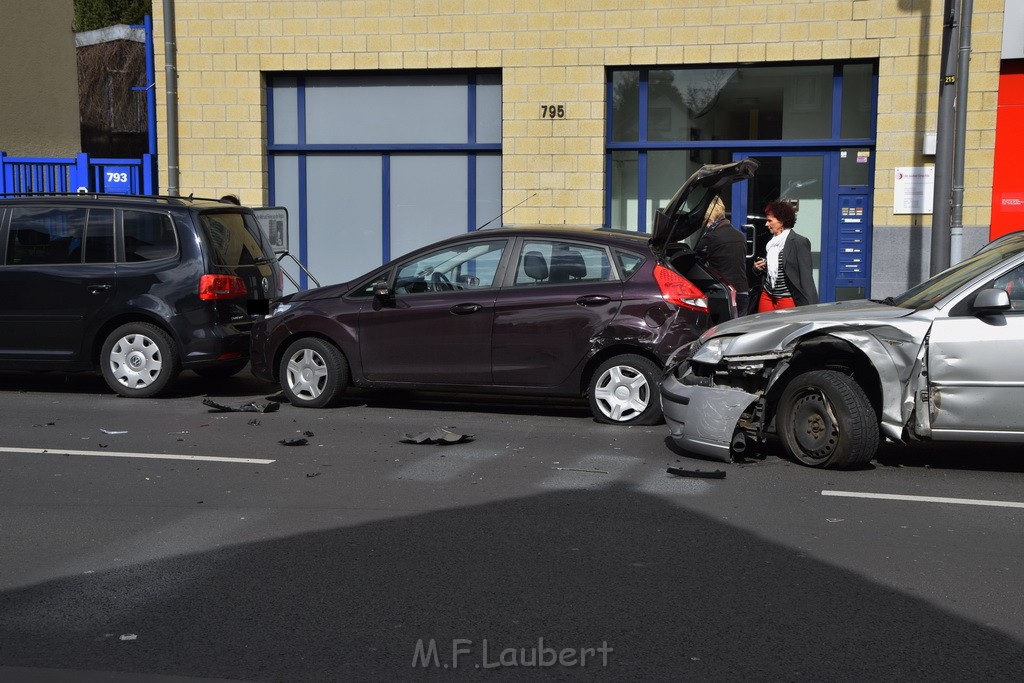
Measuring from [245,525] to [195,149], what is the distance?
11.3 metres

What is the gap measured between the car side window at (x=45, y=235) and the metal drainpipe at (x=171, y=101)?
4.03 metres

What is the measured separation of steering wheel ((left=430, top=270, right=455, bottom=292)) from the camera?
978 cm

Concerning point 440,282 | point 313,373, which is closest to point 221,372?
point 313,373

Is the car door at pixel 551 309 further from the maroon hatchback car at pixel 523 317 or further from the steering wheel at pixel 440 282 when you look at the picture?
the steering wheel at pixel 440 282

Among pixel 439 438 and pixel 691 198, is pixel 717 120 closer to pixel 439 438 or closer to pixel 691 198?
pixel 691 198

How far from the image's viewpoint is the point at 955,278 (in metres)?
7.80

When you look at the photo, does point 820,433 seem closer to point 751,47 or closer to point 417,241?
point 751,47

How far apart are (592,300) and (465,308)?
1.07 m

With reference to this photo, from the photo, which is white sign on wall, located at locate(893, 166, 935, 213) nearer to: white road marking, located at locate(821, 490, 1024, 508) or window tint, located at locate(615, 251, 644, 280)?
window tint, located at locate(615, 251, 644, 280)

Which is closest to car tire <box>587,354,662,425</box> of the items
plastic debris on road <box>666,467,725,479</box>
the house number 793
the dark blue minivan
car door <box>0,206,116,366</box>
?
plastic debris on road <box>666,467,725,479</box>

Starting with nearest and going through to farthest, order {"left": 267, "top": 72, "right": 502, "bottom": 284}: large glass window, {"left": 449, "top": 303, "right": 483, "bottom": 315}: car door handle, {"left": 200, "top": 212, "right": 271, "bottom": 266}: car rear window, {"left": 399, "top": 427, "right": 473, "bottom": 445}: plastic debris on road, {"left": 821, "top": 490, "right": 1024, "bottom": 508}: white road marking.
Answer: {"left": 821, "top": 490, "right": 1024, "bottom": 508}: white road marking, {"left": 399, "top": 427, "right": 473, "bottom": 445}: plastic debris on road, {"left": 449, "top": 303, "right": 483, "bottom": 315}: car door handle, {"left": 200, "top": 212, "right": 271, "bottom": 266}: car rear window, {"left": 267, "top": 72, "right": 502, "bottom": 284}: large glass window

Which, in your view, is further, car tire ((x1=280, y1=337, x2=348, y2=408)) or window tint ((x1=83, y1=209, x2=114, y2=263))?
window tint ((x1=83, y1=209, x2=114, y2=263))

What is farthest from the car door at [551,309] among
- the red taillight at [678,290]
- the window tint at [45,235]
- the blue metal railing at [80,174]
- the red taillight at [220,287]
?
the blue metal railing at [80,174]
